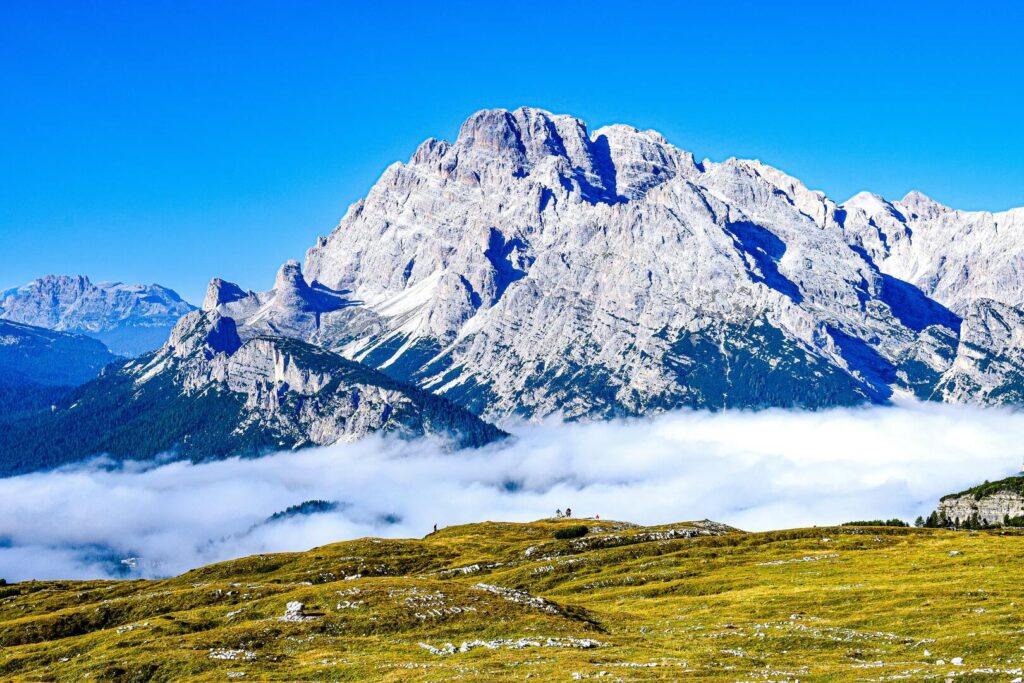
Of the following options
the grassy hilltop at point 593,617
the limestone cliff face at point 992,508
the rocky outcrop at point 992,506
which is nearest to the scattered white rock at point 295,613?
the grassy hilltop at point 593,617

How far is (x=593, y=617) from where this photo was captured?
97562 mm

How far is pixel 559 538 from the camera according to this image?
536 feet

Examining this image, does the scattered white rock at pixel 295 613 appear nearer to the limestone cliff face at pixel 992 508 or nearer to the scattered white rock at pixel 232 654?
the scattered white rock at pixel 232 654

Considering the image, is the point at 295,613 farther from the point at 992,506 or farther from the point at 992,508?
the point at 992,506

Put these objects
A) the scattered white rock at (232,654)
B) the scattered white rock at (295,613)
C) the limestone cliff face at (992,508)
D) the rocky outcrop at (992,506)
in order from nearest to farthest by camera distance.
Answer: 1. the scattered white rock at (232,654)
2. the scattered white rock at (295,613)
3. the limestone cliff face at (992,508)
4. the rocky outcrop at (992,506)

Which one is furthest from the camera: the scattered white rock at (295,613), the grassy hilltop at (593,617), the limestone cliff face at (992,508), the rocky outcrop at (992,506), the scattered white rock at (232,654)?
the rocky outcrop at (992,506)

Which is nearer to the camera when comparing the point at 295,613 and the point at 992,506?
the point at 295,613

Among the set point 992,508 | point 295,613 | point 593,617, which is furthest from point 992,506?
point 295,613

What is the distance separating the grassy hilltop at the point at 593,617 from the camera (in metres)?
71.5

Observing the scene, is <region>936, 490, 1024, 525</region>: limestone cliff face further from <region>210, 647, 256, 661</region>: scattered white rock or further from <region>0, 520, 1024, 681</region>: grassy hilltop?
<region>210, 647, 256, 661</region>: scattered white rock

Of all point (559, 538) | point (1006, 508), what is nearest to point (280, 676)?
point (559, 538)

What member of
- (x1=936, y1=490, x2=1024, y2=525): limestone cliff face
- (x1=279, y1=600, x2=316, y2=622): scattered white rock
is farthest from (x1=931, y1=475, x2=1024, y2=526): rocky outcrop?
(x1=279, y1=600, x2=316, y2=622): scattered white rock

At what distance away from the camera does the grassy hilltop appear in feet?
235

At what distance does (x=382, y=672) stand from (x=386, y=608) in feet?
79.3
